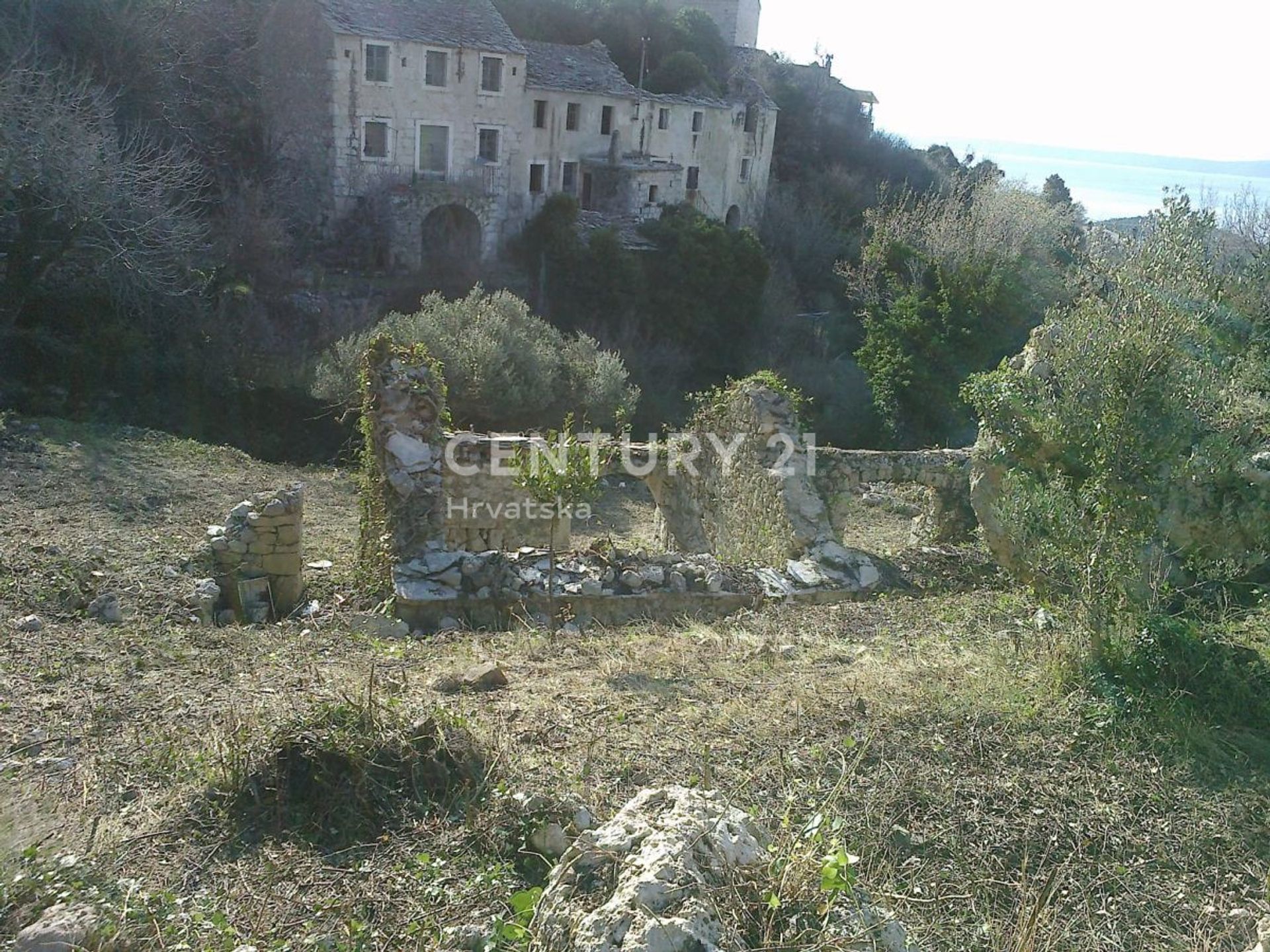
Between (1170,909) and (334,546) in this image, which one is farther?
(334,546)

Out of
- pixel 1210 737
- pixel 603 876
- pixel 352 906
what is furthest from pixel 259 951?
pixel 1210 737

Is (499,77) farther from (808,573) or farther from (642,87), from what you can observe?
(808,573)

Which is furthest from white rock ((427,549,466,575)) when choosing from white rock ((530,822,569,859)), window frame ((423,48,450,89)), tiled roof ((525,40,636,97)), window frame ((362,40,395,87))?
tiled roof ((525,40,636,97))

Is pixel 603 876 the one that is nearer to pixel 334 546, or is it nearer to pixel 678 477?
pixel 334 546

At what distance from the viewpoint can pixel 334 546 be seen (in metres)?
11.9

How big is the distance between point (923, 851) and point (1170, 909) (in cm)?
110

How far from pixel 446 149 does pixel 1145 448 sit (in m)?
26.9

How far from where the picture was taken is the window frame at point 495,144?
30.4 meters

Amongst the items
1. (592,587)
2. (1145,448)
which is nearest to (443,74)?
(592,587)

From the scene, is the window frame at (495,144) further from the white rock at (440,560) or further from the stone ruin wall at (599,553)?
the white rock at (440,560)

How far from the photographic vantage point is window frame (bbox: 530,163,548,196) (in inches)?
1266

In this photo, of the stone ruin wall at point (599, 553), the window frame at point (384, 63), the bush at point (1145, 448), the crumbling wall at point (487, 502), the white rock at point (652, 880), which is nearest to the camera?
the white rock at point (652, 880)

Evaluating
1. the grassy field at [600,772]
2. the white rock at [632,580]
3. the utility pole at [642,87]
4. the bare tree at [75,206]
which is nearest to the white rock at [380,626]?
the grassy field at [600,772]

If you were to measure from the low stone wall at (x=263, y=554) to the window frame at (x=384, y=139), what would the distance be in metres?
20.5
